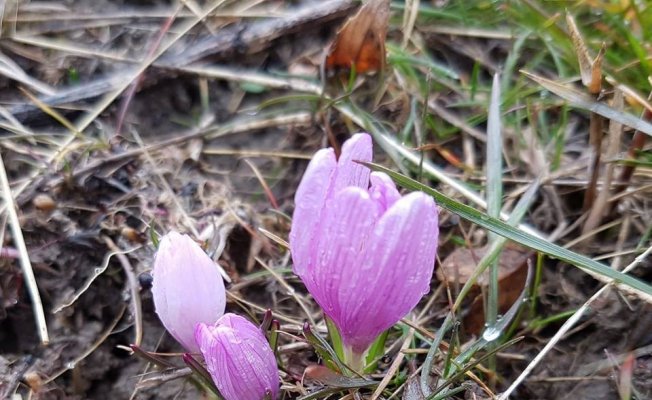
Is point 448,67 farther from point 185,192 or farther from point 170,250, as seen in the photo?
point 170,250

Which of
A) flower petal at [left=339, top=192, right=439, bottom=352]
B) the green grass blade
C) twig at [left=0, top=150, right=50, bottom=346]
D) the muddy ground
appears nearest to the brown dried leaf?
the muddy ground

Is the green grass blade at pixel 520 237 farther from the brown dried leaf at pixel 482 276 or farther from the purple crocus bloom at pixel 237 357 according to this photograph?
the purple crocus bloom at pixel 237 357

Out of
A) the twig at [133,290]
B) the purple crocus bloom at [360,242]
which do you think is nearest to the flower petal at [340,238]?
the purple crocus bloom at [360,242]

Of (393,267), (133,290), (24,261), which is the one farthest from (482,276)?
(24,261)

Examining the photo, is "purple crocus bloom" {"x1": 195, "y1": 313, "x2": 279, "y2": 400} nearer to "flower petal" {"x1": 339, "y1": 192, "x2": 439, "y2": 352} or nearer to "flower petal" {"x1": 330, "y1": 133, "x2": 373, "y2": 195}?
"flower petal" {"x1": 339, "y1": 192, "x2": 439, "y2": 352}

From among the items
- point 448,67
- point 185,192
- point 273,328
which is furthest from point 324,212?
point 448,67

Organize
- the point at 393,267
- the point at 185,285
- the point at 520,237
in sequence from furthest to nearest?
the point at 520,237, the point at 185,285, the point at 393,267

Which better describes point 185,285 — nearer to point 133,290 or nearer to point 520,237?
point 133,290
